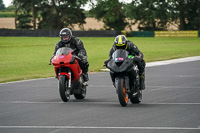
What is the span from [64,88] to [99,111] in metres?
1.33

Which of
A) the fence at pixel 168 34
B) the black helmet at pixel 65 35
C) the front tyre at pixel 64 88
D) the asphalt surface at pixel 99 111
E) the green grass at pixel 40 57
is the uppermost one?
the black helmet at pixel 65 35

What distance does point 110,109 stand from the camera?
33.7 feet

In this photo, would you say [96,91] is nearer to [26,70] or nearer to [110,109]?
[110,109]

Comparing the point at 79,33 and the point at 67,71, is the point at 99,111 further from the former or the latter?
the point at 79,33

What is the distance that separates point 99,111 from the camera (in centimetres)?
1005

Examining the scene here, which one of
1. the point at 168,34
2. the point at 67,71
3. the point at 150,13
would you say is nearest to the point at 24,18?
the point at 150,13

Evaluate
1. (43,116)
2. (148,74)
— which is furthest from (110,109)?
(148,74)

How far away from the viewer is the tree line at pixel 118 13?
78.4 m

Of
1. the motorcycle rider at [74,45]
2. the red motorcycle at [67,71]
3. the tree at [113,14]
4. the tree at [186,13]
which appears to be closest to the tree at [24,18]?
the tree at [113,14]

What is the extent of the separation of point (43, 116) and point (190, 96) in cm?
442

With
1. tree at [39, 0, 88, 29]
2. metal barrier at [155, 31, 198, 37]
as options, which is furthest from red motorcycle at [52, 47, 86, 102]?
tree at [39, 0, 88, 29]

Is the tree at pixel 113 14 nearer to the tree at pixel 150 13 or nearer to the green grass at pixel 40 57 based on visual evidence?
the tree at pixel 150 13

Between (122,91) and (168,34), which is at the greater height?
(122,91)

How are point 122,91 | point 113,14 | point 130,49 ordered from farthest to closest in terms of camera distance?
point 113,14
point 130,49
point 122,91
